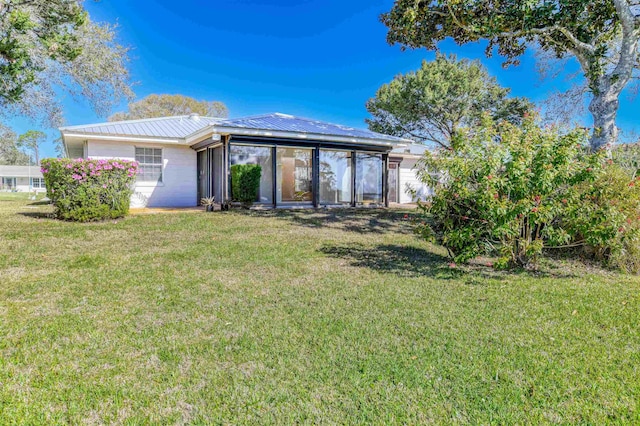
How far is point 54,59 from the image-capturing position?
32.1 feet

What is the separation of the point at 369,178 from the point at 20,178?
65.5 meters

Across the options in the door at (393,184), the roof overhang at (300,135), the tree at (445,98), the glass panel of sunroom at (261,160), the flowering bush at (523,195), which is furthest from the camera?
the tree at (445,98)

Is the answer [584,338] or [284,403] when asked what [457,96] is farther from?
[284,403]

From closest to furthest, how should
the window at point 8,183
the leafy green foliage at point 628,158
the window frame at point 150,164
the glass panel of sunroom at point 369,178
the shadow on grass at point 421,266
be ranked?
1. the shadow on grass at point 421,266
2. the leafy green foliage at point 628,158
3. the window frame at point 150,164
4. the glass panel of sunroom at point 369,178
5. the window at point 8,183

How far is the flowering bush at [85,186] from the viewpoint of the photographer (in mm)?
8500

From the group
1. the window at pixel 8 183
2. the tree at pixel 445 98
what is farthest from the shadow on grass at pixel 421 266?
the window at pixel 8 183

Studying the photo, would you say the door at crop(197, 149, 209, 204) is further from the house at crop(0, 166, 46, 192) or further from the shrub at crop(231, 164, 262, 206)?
the house at crop(0, 166, 46, 192)

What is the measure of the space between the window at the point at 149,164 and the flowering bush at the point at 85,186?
15.9 ft

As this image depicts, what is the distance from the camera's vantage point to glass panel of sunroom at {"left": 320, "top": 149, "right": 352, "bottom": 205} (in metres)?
14.6

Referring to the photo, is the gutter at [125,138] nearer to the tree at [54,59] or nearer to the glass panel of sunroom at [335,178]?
the tree at [54,59]

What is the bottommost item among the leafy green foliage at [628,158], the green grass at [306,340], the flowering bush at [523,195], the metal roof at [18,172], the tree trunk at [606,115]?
the green grass at [306,340]

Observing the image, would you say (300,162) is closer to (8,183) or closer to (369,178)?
(369,178)

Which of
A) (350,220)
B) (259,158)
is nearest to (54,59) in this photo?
(259,158)

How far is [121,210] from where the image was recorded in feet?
30.5
